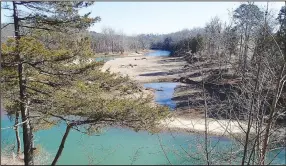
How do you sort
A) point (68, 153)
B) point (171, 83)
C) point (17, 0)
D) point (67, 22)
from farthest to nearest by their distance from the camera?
point (171, 83), point (68, 153), point (67, 22), point (17, 0)

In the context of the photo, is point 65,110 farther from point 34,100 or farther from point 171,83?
point 171,83

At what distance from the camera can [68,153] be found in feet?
51.2

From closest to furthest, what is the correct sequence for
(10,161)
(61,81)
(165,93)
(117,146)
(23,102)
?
(23,102) < (61,81) < (10,161) < (117,146) < (165,93)

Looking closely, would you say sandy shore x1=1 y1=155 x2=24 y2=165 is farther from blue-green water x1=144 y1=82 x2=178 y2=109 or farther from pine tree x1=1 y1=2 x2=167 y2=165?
blue-green water x1=144 y1=82 x2=178 y2=109

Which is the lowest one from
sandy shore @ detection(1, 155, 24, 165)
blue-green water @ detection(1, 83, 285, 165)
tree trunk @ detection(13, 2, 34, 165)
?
blue-green water @ detection(1, 83, 285, 165)


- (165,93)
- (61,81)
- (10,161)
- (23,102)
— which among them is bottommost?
(165,93)

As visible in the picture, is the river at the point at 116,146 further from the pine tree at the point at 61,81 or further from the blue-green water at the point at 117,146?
the pine tree at the point at 61,81

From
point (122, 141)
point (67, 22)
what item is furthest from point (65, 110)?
point (122, 141)

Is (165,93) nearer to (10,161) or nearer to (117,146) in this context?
(117,146)

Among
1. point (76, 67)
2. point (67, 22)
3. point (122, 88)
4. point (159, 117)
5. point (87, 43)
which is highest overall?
point (67, 22)

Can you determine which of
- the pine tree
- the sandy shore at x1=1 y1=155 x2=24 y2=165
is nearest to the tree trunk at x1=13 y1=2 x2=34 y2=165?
the pine tree

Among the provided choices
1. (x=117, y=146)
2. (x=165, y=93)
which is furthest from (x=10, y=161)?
(x=165, y=93)

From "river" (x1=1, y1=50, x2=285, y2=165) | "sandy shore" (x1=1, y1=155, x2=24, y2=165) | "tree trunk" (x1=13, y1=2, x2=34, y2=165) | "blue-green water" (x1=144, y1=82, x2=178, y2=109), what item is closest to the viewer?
"tree trunk" (x1=13, y1=2, x2=34, y2=165)

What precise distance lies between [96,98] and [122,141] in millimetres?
9178
